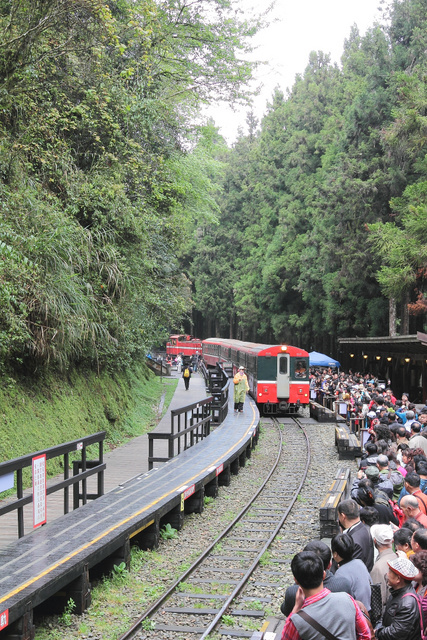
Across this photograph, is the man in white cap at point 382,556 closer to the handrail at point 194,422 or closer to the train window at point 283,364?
the handrail at point 194,422

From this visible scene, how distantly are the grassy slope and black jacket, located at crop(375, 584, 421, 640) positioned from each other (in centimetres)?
851

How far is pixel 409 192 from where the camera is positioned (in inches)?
1352

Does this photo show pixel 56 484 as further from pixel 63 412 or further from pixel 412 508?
pixel 63 412

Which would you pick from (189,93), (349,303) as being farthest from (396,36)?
(189,93)

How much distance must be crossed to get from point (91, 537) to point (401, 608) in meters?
4.38

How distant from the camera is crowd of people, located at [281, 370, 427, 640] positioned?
3.93 meters

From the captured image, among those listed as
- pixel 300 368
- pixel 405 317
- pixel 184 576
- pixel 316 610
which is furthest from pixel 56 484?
pixel 405 317

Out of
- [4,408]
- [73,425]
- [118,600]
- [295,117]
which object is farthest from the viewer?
[295,117]

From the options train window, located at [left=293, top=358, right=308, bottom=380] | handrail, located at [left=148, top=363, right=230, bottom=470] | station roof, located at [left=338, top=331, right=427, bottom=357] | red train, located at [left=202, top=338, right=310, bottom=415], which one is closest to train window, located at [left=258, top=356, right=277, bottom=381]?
red train, located at [left=202, top=338, right=310, bottom=415]

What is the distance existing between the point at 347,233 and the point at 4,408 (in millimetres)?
32487

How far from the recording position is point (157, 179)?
22344mm

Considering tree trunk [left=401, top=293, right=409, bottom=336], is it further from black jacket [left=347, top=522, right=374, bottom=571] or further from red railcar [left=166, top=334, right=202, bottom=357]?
→ red railcar [left=166, top=334, right=202, bottom=357]

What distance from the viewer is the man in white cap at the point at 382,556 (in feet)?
17.9

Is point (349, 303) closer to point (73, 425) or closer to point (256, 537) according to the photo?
point (73, 425)
